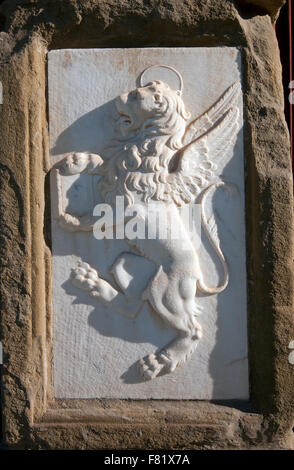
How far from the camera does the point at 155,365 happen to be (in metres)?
2.50

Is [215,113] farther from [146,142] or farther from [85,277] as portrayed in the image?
[85,277]

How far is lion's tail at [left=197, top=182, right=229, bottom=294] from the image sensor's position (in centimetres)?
252

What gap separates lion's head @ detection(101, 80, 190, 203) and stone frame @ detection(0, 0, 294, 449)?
0.85ft

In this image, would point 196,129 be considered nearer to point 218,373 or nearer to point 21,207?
point 21,207

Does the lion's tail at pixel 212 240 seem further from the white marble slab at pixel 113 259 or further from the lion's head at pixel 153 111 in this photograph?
the lion's head at pixel 153 111

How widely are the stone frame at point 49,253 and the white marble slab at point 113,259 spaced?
4 cm

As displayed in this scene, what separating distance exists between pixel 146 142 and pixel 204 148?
9.5 inches

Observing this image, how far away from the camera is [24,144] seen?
98.7 inches

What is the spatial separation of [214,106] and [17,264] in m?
1.04

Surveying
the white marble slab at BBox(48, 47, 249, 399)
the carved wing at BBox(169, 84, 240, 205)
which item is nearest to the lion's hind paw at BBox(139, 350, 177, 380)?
the white marble slab at BBox(48, 47, 249, 399)

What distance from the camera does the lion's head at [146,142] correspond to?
2502 mm

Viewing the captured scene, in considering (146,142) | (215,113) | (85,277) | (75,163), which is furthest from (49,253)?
(215,113)

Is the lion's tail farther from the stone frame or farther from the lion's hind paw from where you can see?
the lion's hind paw

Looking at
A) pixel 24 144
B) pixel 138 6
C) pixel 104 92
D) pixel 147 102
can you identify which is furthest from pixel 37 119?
pixel 138 6
